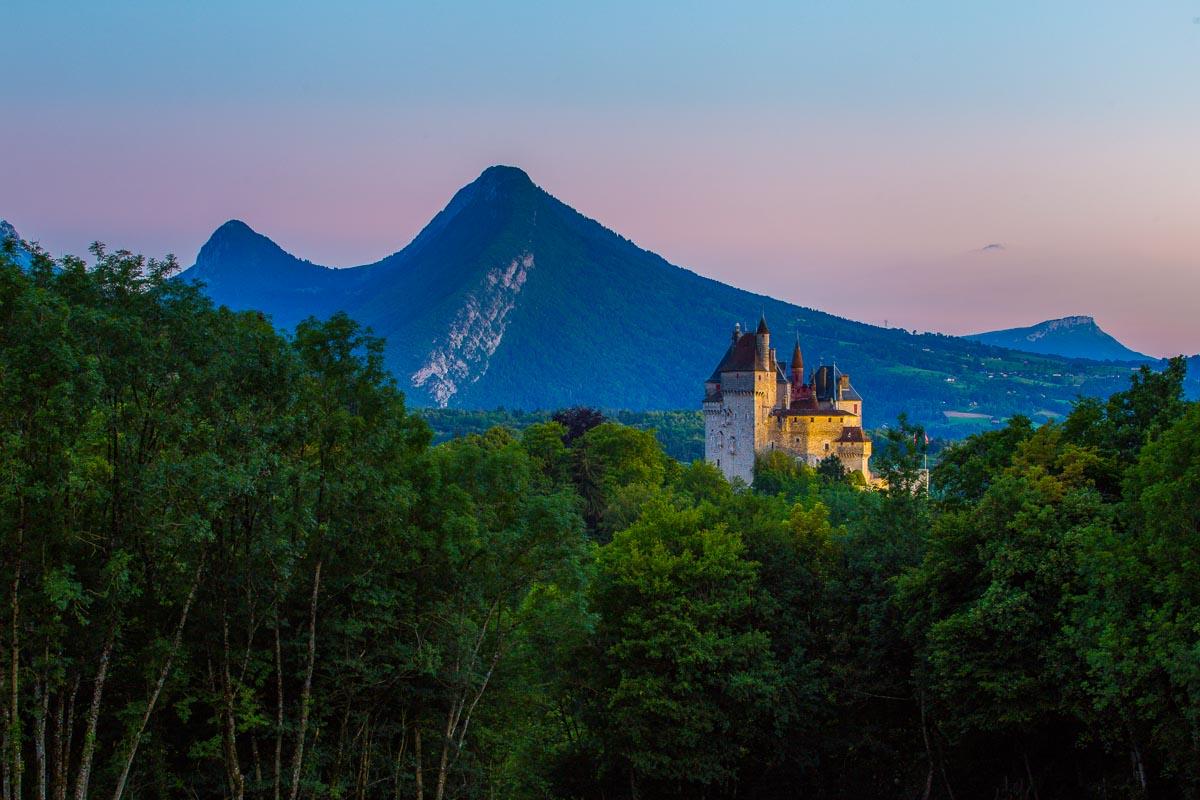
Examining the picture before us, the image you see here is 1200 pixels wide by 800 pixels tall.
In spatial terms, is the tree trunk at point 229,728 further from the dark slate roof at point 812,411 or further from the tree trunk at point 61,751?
the dark slate roof at point 812,411

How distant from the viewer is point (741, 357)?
108 meters

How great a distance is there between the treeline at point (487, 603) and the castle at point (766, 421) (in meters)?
65.7

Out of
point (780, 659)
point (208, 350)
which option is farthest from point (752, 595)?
point (208, 350)

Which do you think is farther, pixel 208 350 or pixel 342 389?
pixel 342 389

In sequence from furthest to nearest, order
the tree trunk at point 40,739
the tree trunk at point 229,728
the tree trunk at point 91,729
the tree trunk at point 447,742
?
the tree trunk at point 447,742, the tree trunk at point 229,728, the tree trunk at point 91,729, the tree trunk at point 40,739

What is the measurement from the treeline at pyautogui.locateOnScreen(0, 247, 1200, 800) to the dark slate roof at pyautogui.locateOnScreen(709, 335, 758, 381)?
218 feet

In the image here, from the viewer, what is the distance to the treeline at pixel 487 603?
60.3 ft

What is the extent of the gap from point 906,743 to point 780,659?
4159mm

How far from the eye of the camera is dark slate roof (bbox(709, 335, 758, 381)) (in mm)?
106688

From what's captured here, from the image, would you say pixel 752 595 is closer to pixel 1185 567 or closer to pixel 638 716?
pixel 638 716

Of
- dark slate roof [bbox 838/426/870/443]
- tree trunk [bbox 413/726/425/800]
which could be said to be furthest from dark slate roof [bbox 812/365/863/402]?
tree trunk [bbox 413/726/425/800]

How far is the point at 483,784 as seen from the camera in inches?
1187

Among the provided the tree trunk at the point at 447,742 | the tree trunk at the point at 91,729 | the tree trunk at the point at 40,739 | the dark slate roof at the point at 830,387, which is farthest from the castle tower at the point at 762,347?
the tree trunk at the point at 40,739

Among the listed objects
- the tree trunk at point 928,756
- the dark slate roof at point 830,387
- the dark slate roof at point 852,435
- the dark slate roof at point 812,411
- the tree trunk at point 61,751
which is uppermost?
the dark slate roof at point 830,387
